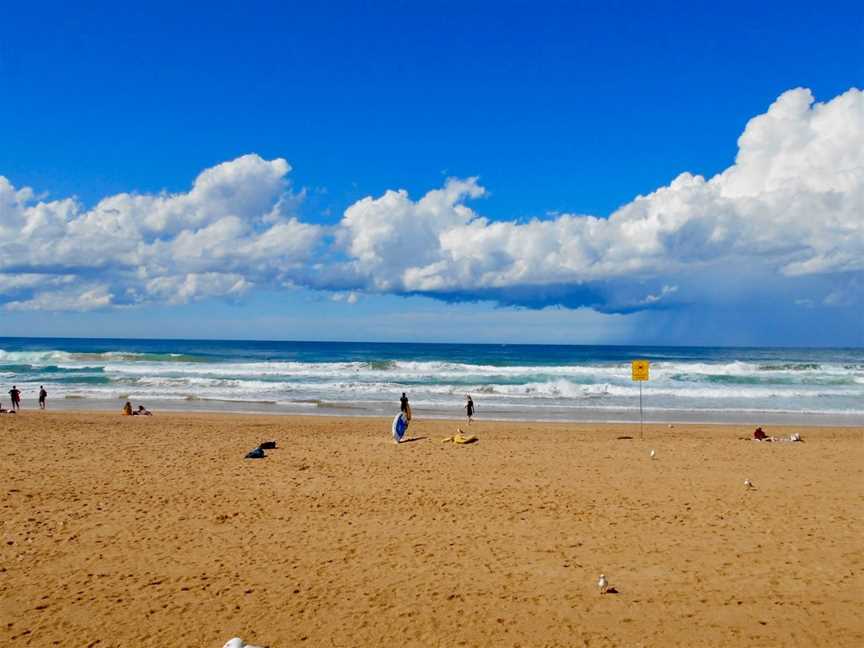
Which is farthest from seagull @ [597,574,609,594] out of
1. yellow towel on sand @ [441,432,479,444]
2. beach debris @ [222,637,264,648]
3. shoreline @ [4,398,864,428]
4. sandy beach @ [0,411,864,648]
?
shoreline @ [4,398,864,428]

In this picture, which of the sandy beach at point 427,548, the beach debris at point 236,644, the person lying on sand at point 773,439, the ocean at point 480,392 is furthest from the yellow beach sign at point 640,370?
the beach debris at point 236,644

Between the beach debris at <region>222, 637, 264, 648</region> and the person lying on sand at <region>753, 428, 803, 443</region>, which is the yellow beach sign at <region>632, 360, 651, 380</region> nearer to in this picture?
the person lying on sand at <region>753, 428, 803, 443</region>

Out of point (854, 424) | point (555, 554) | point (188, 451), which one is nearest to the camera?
point (555, 554)

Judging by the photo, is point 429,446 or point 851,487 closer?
point 851,487

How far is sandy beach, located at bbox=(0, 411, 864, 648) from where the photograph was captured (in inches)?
227

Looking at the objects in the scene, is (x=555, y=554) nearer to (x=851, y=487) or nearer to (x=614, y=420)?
(x=851, y=487)

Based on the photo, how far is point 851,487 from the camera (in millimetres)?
11250

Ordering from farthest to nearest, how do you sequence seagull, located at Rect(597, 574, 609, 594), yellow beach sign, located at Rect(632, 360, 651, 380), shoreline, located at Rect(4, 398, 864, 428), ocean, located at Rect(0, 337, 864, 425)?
ocean, located at Rect(0, 337, 864, 425)
shoreline, located at Rect(4, 398, 864, 428)
yellow beach sign, located at Rect(632, 360, 651, 380)
seagull, located at Rect(597, 574, 609, 594)

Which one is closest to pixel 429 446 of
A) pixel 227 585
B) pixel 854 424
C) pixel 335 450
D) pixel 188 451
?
pixel 335 450

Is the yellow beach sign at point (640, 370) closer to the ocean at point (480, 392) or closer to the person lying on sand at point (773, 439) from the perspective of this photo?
the person lying on sand at point (773, 439)

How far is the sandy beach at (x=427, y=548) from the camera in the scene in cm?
576

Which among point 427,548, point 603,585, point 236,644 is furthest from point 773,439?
point 236,644

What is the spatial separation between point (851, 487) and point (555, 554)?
7.03 m

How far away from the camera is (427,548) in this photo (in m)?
7.82
